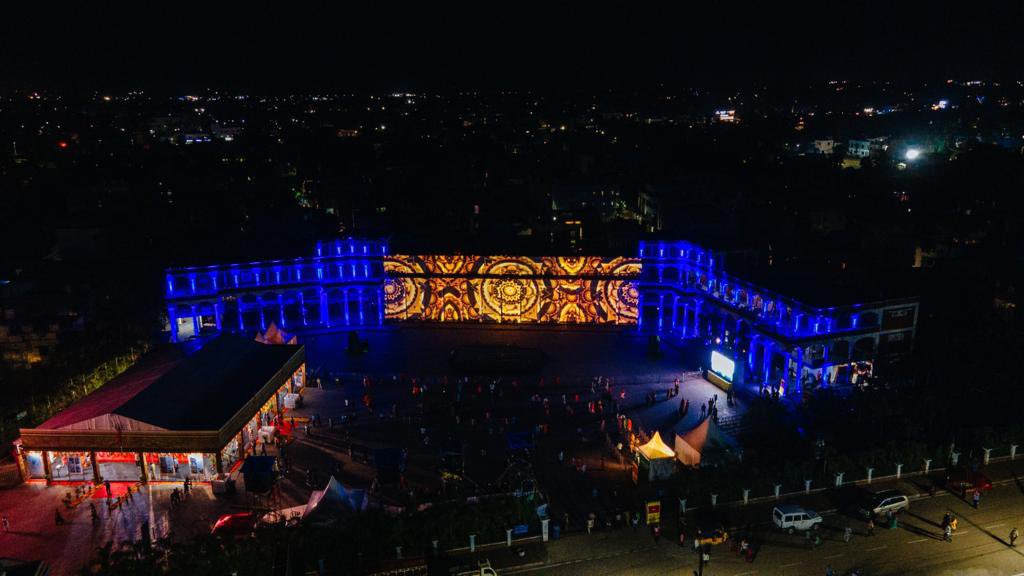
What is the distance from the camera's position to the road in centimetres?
2141

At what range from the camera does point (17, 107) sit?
189m

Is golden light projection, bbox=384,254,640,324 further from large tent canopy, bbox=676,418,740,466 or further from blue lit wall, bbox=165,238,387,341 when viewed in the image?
large tent canopy, bbox=676,418,740,466

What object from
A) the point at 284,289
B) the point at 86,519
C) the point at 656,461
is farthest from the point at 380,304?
the point at 656,461

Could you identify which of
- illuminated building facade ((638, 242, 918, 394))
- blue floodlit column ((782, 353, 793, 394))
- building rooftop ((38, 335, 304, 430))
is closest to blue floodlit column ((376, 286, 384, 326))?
building rooftop ((38, 335, 304, 430))

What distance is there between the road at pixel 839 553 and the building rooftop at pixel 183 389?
14.5m

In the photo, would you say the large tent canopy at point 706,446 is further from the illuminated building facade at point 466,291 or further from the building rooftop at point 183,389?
the building rooftop at point 183,389

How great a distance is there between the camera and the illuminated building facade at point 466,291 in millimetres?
45594

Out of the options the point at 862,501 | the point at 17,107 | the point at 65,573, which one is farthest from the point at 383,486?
the point at 17,107

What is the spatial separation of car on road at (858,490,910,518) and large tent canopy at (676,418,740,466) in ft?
15.5

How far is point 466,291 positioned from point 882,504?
30379 millimetres

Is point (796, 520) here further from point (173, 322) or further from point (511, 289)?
point (173, 322)

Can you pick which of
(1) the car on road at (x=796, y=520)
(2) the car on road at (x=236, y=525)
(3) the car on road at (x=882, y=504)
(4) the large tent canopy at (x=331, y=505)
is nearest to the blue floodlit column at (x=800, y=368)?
(3) the car on road at (x=882, y=504)

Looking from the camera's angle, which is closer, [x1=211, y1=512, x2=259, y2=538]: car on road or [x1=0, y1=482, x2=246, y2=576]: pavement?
[x1=211, y1=512, x2=259, y2=538]: car on road

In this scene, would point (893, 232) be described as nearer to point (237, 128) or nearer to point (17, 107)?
point (237, 128)
